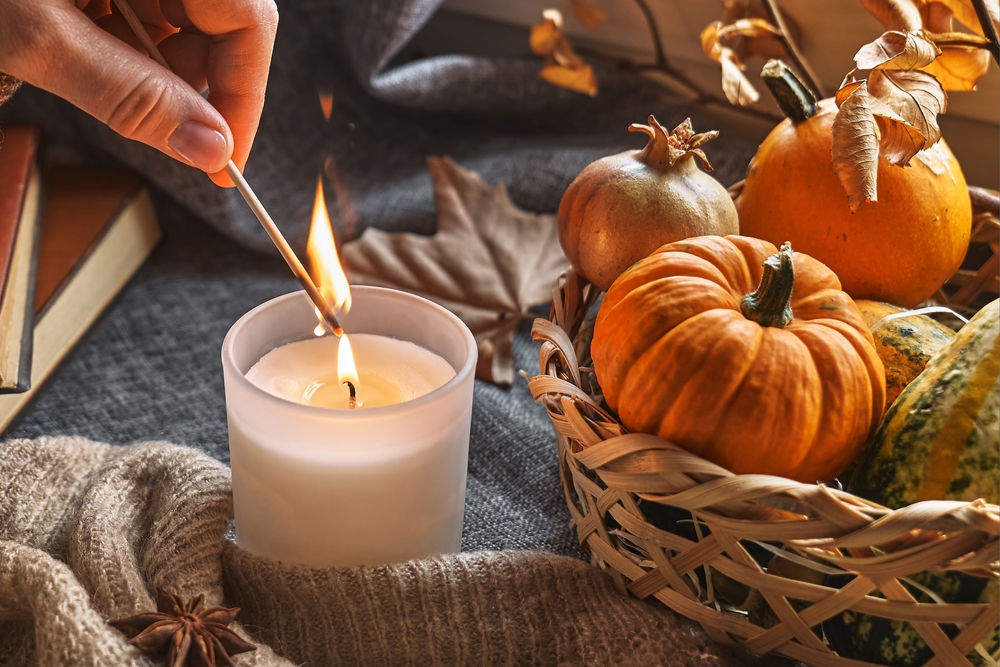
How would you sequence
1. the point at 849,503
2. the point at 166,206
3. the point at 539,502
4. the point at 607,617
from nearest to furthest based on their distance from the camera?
the point at 849,503 → the point at 607,617 → the point at 539,502 → the point at 166,206

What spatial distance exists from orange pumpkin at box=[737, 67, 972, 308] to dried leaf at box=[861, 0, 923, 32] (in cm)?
7

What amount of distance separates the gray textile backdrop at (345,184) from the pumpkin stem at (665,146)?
24 cm

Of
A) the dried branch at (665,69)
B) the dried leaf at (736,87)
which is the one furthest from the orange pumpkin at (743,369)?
the dried branch at (665,69)

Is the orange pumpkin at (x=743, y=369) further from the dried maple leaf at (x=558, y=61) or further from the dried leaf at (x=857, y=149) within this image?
the dried maple leaf at (x=558, y=61)

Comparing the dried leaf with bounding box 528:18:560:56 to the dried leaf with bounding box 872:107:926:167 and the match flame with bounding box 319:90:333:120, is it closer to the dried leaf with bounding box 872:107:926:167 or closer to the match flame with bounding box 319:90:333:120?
the match flame with bounding box 319:90:333:120

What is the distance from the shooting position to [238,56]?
24.8 inches

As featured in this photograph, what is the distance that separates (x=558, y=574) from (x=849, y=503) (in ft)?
0.64

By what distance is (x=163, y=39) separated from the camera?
690 millimetres

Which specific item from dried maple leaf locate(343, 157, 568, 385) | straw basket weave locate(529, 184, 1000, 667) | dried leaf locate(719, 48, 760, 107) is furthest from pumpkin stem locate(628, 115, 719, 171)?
dried maple leaf locate(343, 157, 568, 385)

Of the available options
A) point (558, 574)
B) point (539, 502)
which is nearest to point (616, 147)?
point (539, 502)

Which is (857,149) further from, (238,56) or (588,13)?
(588,13)

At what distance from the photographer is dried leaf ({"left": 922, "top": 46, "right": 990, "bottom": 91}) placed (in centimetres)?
66

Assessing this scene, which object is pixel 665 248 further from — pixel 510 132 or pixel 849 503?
pixel 510 132

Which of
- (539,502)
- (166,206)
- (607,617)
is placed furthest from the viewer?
(166,206)
